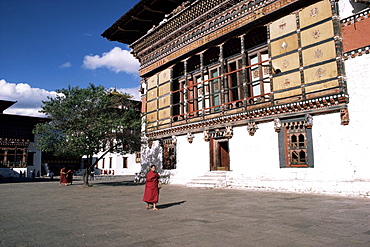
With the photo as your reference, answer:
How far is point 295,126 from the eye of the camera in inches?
512

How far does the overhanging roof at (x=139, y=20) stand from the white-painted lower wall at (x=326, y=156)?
36.8 ft

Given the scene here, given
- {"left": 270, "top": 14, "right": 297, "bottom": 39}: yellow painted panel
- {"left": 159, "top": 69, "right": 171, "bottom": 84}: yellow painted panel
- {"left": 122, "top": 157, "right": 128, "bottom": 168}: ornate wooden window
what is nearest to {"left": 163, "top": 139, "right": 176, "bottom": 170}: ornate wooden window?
{"left": 159, "top": 69, "right": 171, "bottom": 84}: yellow painted panel

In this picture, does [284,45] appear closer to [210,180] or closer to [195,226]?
[210,180]

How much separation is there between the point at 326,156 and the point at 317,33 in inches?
204

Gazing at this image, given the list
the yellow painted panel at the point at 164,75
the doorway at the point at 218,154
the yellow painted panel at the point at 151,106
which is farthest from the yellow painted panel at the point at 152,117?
the doorway at the point at 218,154

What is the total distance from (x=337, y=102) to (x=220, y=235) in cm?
879

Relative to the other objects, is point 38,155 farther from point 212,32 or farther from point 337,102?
point 337,102

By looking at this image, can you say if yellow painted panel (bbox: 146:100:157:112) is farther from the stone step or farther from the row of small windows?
the stone step

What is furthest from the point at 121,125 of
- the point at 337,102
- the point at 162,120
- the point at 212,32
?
the point at 337,102

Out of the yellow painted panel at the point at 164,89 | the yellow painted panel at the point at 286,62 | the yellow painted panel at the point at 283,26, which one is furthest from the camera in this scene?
the yellow painted panel at the point at 164,89

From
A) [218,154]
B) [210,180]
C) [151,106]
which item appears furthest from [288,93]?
[151,106]

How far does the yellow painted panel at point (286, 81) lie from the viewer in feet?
42.3

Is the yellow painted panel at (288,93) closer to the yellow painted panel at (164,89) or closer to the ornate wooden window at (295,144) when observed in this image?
the ornate wooden window at (295,144)

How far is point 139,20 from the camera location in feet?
72.9
